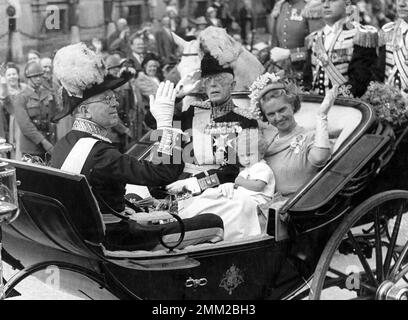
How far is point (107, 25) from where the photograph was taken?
9000mm

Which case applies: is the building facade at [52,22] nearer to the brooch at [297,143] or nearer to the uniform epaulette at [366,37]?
the brooch at [297,143]

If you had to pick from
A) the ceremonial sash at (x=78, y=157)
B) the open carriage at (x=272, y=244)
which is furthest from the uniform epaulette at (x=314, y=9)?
the ceremonial sash at (x=78, y=157)

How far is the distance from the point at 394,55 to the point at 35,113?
2.51 metres

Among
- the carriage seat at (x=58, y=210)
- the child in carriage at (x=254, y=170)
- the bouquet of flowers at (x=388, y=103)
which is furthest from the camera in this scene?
the bouquet of flowers at (x=388, y=103)

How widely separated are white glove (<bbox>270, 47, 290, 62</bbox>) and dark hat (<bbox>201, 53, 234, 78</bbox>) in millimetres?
3024

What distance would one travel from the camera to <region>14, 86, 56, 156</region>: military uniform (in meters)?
6.23

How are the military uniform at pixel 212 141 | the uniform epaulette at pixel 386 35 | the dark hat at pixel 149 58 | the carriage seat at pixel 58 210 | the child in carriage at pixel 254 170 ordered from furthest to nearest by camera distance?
the dark hat at pixel 149 58
the uniform epaulette at pixel 386 35
the military uniform at pixel 212 141
the child in carriage at pixel 254 170
the carriage seat at pixel 58 210

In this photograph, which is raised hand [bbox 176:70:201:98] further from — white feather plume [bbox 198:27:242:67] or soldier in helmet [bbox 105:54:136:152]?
soldier in helmet [bbox 105:54:136:152]

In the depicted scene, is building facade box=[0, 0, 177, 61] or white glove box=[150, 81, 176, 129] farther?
building facade box=[0, 0, 177, 61]

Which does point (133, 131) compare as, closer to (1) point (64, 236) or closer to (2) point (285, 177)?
(2) point (285, 177)

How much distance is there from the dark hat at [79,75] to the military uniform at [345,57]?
7.89 ft

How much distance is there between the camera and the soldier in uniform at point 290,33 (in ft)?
25.5

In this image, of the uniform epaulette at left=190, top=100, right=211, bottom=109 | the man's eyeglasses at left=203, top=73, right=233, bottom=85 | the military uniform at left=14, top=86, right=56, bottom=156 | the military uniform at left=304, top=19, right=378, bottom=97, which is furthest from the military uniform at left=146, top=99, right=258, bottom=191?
the military uniform at left=304, top=19, right=378, bottom=97

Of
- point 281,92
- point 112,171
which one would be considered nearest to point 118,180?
point 112,171
